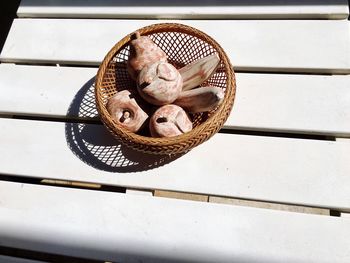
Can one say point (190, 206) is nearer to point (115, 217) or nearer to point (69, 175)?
point (115, 217)

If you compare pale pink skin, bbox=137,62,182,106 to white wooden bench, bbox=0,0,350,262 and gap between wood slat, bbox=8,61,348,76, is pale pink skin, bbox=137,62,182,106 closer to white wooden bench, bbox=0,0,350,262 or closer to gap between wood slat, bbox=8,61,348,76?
white wooden bench, bbox=0,0,350,262

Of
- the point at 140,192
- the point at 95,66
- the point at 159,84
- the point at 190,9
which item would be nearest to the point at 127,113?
the point at 159,84

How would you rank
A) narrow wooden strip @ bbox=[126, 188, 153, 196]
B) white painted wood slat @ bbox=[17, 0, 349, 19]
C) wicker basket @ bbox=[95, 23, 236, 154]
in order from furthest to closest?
white painted wood slat @ bbox=[17, 0, 349, 19] < narrow wooden strip @ bbox=[126, 188, 153, 196] < wicker basket @ bbox=[95, 23, 236, 154]

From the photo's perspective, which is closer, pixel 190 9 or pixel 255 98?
pixel 255 98

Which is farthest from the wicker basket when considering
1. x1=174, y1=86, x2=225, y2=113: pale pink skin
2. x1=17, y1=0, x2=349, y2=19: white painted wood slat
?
x1=17, y1=0, x2=349, y2=19: white painted wood slat

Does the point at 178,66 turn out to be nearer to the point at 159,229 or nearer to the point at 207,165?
the point at 207,165

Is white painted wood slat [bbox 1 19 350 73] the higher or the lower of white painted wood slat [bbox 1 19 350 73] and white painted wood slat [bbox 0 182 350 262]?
the higher

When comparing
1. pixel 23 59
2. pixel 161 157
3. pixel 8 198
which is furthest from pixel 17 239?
pixel 23 59
